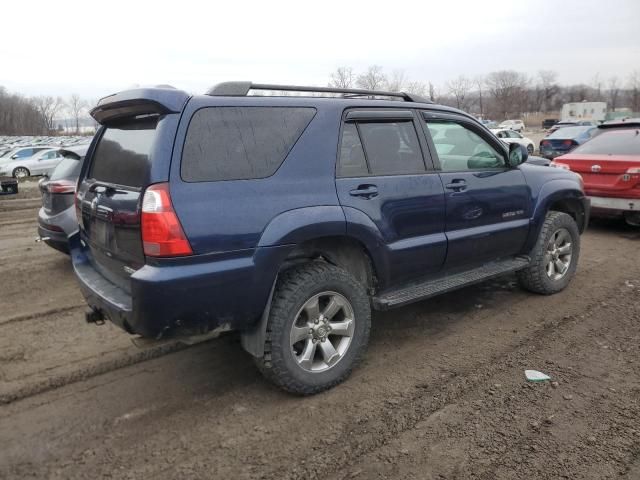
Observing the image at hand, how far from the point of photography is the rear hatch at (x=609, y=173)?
7.47m

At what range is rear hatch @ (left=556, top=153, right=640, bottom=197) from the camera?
24.5ft

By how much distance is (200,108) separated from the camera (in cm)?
296

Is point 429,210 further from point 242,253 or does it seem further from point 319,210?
point 242,253

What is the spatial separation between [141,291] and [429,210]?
2.19 metres

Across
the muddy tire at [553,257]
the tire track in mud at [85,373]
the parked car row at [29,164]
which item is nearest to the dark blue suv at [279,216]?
the tire track in mud at [85,373]

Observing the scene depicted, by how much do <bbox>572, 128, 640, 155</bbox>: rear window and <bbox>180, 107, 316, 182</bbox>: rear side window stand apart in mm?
6745

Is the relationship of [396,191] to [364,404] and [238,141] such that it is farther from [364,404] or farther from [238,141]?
[364,404]

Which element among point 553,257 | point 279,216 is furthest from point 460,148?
point 279,216

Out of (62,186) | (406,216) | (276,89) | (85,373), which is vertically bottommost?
(85,373)

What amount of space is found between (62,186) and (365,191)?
4.20 meters

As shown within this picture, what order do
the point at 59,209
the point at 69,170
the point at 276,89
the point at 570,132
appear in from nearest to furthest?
the point at 276,89 → the point at 59,209 → the point at 69,170 → the point at 570,132

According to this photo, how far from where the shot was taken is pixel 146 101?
291 centimetres

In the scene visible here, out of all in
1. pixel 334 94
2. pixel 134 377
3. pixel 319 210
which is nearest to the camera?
pixel 319 210

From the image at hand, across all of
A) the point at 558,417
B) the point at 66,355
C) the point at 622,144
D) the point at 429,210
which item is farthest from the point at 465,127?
the point at 622,144
